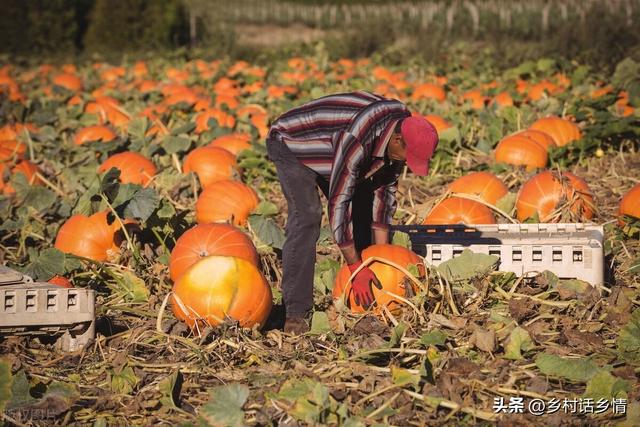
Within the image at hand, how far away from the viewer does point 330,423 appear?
10.8 feet

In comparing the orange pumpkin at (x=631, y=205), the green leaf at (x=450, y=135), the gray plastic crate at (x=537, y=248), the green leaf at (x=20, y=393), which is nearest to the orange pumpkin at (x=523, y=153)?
the green leaf at (x=450, y=135)

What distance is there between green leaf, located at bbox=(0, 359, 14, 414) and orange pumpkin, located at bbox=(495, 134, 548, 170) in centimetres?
456

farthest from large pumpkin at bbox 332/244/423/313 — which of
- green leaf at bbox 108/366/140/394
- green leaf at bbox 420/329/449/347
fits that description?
green leaf at bbox 108/366/140/394

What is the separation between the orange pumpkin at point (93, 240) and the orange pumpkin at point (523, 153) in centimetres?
334

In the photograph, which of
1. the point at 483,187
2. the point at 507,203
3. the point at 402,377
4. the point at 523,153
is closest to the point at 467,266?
the point at 402,377

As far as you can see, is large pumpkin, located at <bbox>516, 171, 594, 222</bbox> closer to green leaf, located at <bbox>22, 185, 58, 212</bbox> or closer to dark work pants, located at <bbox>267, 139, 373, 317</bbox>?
dark work pants, located at <bbox>267, 139, 373, 317</bbox>

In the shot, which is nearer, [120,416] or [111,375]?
[120,416]

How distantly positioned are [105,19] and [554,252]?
17158 millimetres

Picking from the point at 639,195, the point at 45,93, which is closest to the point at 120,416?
the point at 639,195

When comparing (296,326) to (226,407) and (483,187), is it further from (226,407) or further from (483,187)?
(483,187)

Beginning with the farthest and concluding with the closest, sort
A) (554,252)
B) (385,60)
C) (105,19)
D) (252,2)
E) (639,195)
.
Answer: (252,2) < (105,19) < (385,60) < (639,195) < (554,252)

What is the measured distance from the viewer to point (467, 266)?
446 centimetres

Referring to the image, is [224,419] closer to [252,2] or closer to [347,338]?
[347,338]

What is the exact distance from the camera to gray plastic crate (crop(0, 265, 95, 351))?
388 cm
